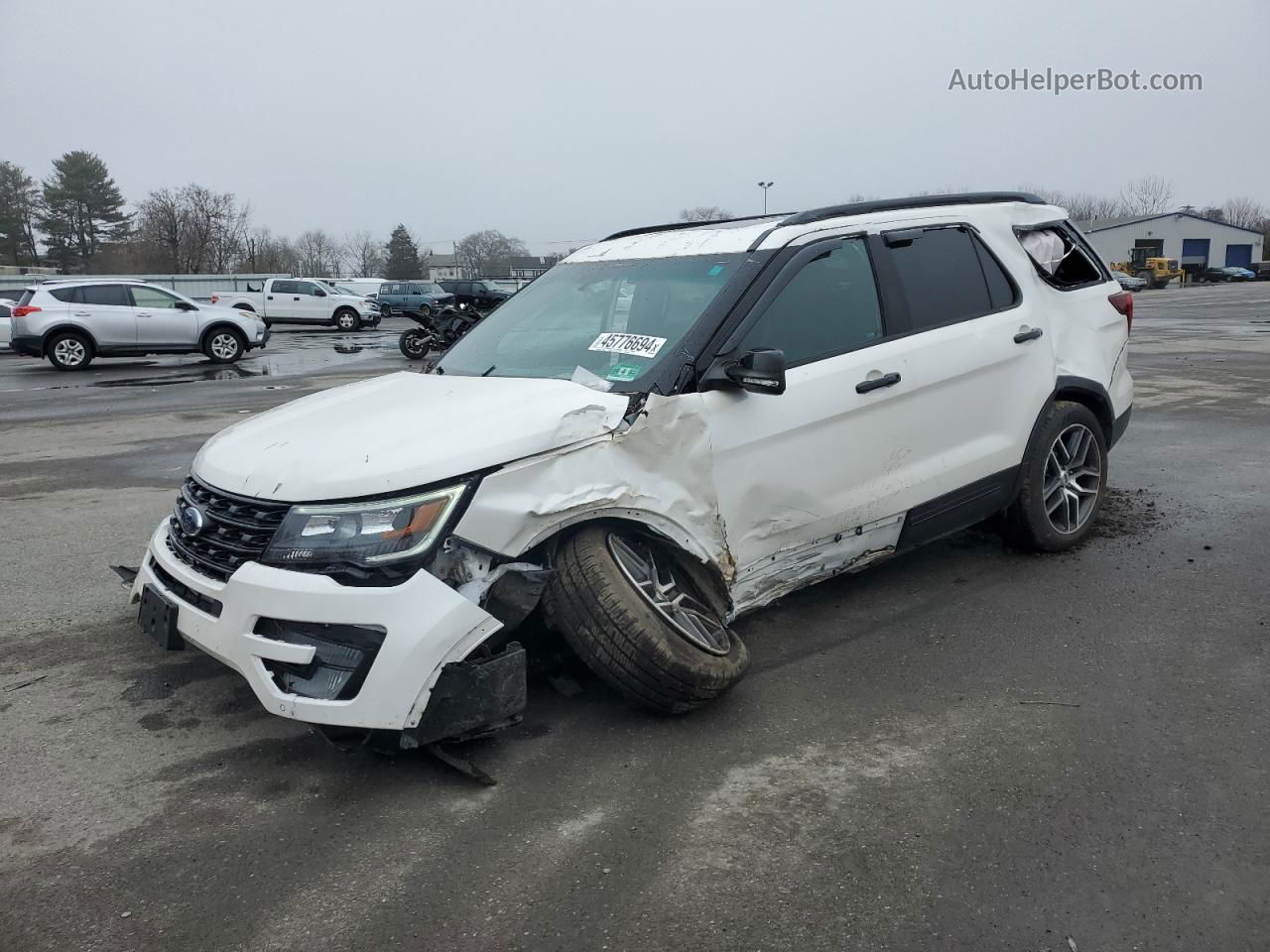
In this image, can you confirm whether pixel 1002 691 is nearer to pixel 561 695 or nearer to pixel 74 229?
pixel 561 695

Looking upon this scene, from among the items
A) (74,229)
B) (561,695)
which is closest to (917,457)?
(561,695)

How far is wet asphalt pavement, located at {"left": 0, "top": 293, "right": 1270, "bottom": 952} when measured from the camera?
235cm

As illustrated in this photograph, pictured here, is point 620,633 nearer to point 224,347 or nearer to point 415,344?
point 415,344

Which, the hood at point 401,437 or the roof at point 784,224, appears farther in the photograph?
the roof at point 784,224

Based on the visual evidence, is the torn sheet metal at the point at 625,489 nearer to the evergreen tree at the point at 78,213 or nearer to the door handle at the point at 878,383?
the door handle at the point at 878,383

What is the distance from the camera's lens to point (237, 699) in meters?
3.53

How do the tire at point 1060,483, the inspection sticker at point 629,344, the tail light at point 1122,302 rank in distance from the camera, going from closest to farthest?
the inspection sticker at point 629,344, the tire at point 1060,483, the tail light at point 1122,302

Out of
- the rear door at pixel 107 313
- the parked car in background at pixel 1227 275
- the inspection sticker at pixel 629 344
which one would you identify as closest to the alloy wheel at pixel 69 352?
the rear door at pixel 107 313

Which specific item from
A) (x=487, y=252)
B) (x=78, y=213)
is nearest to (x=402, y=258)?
(x=487, y=252)

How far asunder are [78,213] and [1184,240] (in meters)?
93.8

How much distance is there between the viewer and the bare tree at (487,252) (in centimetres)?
8756

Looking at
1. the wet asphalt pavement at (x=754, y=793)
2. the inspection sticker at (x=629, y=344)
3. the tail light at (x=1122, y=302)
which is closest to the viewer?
the wet asphalt pavement at (x=754, y=793)

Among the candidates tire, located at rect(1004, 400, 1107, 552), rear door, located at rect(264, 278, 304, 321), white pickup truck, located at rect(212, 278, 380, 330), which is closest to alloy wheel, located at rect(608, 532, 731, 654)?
tire, located at rect(1004, 400, 1107, 552)

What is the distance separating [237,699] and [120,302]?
17.8 metres
